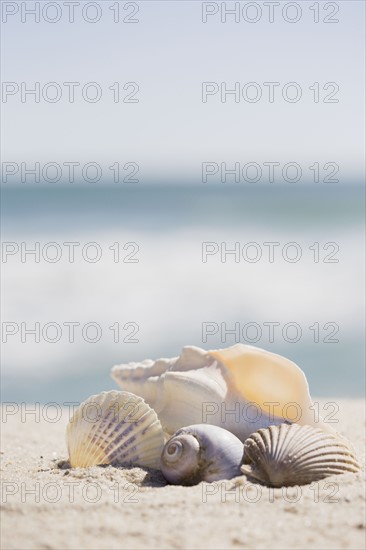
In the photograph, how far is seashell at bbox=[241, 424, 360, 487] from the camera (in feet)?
10.6

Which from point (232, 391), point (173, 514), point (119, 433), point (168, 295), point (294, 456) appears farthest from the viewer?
point (168, 295)

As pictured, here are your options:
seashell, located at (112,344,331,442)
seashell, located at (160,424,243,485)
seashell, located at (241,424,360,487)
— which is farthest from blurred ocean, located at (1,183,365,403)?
seashell, located at (241,424,360,487)

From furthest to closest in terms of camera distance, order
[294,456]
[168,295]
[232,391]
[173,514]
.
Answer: [168,295]
[232,391]
[294,456]
[173,514]

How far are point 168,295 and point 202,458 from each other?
9131 millimetres

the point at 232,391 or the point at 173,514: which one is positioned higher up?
the point at 232,391

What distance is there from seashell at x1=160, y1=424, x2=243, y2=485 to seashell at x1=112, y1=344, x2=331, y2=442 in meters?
0.40

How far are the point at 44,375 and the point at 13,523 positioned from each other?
544 cm

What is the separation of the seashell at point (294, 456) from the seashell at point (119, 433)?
0.57m

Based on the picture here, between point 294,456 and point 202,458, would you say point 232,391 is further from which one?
point 294,456

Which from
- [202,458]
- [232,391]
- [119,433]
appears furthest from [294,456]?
[119,433]

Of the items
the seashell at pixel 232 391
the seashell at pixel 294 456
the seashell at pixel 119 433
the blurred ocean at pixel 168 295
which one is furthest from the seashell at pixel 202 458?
the blurred ocean at pixel 168 295

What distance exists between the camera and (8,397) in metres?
7.41

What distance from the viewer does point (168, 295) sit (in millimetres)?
12562

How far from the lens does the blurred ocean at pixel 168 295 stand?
27.1ft
